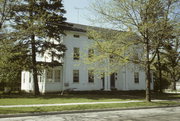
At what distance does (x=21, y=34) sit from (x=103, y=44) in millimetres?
5899

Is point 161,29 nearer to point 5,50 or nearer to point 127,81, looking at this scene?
point 5,50

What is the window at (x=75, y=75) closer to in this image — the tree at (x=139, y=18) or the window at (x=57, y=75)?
the window at (x=57, y=75)

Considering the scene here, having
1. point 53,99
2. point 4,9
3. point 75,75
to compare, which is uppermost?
point 4,9

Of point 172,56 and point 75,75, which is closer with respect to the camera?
point 172,56

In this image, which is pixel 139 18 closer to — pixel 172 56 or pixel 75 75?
pixel 172 56

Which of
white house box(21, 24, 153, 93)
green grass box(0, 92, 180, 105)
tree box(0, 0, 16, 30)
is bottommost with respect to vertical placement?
green grass box(0, 92, 180, 105)

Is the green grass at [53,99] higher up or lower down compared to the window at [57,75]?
lower down

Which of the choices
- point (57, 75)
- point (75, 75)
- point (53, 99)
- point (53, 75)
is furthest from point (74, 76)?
point (53, 99)

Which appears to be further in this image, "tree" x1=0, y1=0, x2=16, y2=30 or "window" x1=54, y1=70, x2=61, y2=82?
"window" x1=54, y1=70, x2=61, y2=82

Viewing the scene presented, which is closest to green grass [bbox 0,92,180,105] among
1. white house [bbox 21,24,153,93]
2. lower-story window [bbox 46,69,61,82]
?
white house [bbox 21,24,153,93]

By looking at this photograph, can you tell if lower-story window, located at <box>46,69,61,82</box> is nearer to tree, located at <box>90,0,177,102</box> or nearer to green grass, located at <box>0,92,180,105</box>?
green grass, located at <box>0,92,180,105</box>

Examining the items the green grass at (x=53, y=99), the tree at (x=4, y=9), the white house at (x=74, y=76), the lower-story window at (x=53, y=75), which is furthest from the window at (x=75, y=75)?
the tree at (x=4, y=9)

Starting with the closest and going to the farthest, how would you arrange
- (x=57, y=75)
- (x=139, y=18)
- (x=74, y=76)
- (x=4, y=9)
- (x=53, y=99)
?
(x=4, y=9) < (x=139, y=18) < (x=53, y=99) < (x=57, y=75) < (x=74, y=76)

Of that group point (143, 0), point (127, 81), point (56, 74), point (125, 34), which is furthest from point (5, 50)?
point (127, 81)
